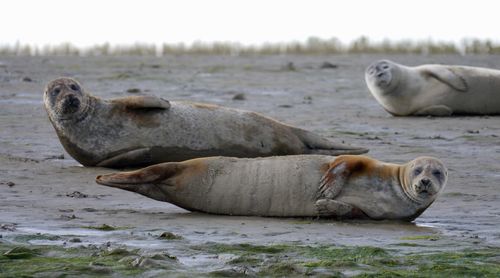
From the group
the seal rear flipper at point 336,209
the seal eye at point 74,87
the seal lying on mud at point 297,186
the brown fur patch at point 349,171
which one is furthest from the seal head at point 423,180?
the seal eye at point 74,87

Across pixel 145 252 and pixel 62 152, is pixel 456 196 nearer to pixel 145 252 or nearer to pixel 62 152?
pixel 145 252

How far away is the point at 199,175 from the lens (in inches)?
288

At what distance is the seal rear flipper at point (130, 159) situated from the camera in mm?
9273

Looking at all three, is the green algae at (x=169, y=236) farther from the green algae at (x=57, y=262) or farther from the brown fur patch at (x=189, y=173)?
the brown fur patch at (x=189, y=173)

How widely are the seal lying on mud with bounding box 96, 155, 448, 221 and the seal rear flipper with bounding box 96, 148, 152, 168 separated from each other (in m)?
1.94

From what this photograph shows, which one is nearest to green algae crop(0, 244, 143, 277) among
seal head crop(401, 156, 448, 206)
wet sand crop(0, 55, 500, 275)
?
wet sand crop(0, 55, 500, 275)

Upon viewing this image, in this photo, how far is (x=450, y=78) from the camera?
14.1 m

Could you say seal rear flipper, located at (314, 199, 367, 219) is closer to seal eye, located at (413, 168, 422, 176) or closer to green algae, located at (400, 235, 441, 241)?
seal eye, located at (413, 168, 422, 176)

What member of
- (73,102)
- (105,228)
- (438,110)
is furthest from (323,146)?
(438,110)

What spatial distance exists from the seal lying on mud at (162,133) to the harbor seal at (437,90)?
457 cm

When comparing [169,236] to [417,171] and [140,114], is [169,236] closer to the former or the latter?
[417,171]

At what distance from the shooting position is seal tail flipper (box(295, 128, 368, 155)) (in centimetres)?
949

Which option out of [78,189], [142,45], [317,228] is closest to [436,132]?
[78,189]

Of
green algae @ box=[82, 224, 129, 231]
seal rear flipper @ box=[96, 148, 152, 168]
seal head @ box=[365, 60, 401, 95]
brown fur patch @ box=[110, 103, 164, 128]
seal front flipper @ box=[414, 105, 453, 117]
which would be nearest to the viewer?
green algae @ box=[82, 224, 129, 231]
